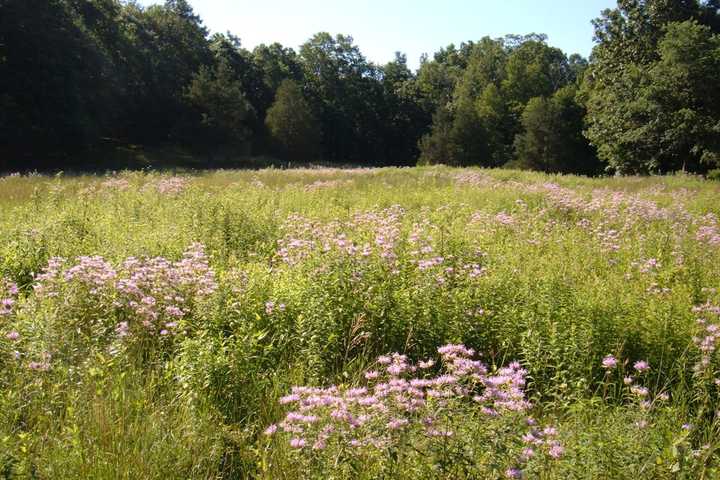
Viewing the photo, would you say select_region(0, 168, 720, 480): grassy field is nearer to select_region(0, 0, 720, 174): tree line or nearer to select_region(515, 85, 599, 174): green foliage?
select_region(0, 0, 720, 174): tree line

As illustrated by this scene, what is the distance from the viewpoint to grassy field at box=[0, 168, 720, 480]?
2.64m

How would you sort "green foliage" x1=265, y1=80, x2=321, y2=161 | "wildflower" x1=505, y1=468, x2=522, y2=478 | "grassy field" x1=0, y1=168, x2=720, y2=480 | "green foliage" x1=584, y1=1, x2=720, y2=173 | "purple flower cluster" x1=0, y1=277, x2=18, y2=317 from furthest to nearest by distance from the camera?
"green foliage" x1=265, y1=80, x2=321, y2=161 → "green foliage" x1=584, y1=1, x2=720, y2=173 → "purple flower cluster" x1=0, y1=277, x2=18, y2=317 → "grassy field" x1=0, y1=168, x2=720, y2=480 → "wildflower" x1=505, y1=468, x2=522, y2=478

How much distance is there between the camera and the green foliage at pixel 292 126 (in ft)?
155

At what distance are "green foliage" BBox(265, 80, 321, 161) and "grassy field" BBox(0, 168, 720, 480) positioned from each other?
3952cm

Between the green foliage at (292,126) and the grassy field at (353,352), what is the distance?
3952 centimetres

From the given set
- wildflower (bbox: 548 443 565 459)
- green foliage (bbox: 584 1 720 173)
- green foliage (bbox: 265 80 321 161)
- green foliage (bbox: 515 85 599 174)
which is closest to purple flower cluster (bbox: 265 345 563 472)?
wildflower (bbox: 548 443 565 459)

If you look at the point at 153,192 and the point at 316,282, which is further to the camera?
the point at 153,192

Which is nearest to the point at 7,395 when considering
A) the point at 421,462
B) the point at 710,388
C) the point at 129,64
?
the point at 421,462

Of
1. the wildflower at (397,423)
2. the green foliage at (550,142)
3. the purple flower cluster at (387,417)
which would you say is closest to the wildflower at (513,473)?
the purple flower cluster at (387,417)

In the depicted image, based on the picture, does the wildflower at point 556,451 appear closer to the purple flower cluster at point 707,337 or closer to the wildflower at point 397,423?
the wildflower at point 397,423

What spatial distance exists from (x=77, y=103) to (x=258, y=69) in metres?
26.9

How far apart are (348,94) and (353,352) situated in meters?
61.2

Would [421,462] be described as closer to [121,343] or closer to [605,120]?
[121,343]

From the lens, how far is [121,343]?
12.5 feet
